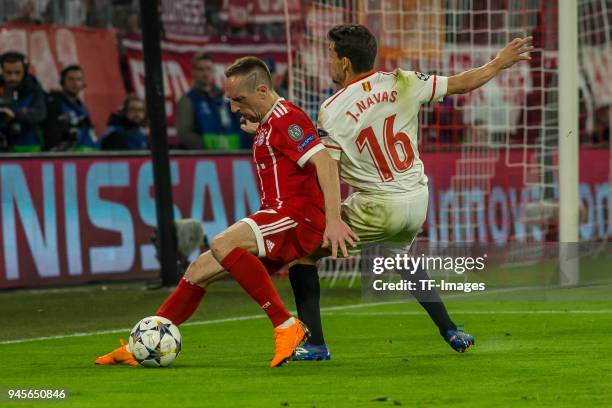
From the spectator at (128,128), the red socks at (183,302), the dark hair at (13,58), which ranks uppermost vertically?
the dark hair at (13,58)

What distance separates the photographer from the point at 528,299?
11781 mm

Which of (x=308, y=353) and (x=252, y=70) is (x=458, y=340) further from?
(x=252, y=70)

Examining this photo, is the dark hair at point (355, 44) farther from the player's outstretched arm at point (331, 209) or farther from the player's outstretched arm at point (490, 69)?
the player's outstretched arm at point (331, 209)

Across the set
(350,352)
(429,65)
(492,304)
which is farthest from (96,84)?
(350,352)

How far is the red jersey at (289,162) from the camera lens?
7676mm

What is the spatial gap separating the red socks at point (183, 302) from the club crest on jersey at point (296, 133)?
0.93 metres

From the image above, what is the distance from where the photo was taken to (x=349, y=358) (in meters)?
8.26

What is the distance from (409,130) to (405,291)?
91cm

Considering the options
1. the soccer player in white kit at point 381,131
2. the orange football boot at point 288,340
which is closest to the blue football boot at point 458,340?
the soccer player in white kit at point 381,131

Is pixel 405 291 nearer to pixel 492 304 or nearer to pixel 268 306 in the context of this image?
pixel 268 306

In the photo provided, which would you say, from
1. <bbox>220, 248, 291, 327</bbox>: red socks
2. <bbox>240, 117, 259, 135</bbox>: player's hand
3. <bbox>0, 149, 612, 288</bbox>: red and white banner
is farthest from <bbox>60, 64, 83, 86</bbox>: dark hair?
<bbox>220, 248, 291, 327</bbox>: red socks

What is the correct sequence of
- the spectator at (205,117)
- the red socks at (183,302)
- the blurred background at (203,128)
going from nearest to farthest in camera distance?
the red socks at (183,302) < the blurred background at (203,128) < the spectator at (205,117)

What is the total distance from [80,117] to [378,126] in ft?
25.0

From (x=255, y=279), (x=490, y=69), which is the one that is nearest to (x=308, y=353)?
(x=255, y=279)
